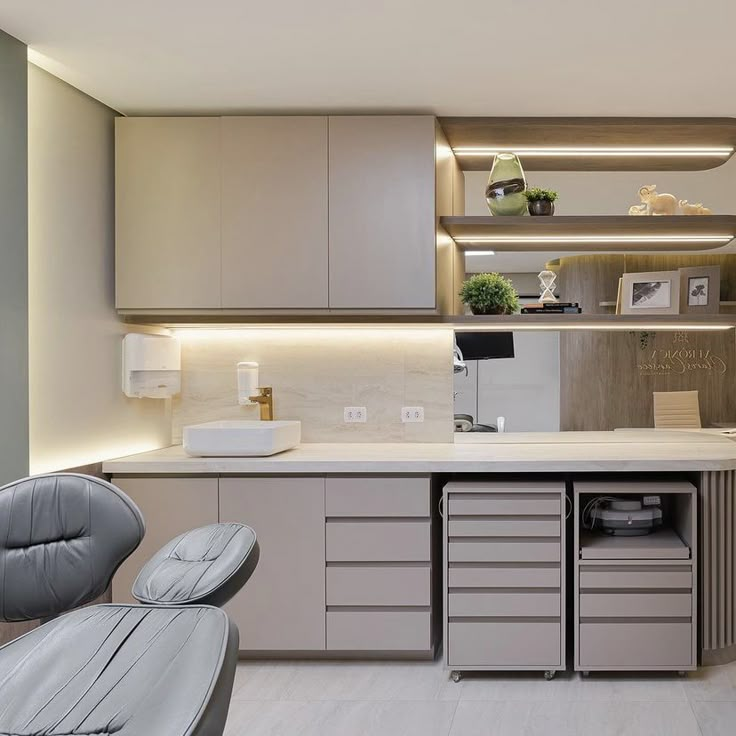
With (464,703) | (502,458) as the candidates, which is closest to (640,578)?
(502,458)

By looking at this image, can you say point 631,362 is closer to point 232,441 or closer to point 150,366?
point 232,441

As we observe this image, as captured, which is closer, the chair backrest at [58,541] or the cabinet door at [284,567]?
the chair backrest at [58,541]

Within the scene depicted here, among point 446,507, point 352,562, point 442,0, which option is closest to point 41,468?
point 352,562

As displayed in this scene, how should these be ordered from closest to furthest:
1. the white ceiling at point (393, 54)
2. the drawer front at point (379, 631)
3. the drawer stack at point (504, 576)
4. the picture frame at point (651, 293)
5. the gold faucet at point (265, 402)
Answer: the white ceiling at point (393, 54), the drawer stack at point (504, 576), the drawer front at point (379, 631), the picture frame at point (651, 293), the gold faucet at point (265, 402)

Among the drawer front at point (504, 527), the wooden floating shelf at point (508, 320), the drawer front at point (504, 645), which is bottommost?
the drawer front at point (504, 645)

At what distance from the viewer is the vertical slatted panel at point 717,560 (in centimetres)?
316

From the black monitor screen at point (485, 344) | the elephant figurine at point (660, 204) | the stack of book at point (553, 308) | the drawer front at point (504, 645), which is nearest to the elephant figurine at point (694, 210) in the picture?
the elephant figurine at point (660, 204)

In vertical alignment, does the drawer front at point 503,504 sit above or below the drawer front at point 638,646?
above

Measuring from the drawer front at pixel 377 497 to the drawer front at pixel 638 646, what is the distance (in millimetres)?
842

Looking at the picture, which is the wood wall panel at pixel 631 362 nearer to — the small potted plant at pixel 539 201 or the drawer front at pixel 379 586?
the small potted plant at pixel 539 201

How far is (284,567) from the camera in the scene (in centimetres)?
325

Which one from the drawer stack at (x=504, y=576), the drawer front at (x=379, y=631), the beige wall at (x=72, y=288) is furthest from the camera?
the drawer front at (x=379, y=631)

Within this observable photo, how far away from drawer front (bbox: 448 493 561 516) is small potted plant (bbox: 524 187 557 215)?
1.36 m

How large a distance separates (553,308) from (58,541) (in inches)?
95.9
